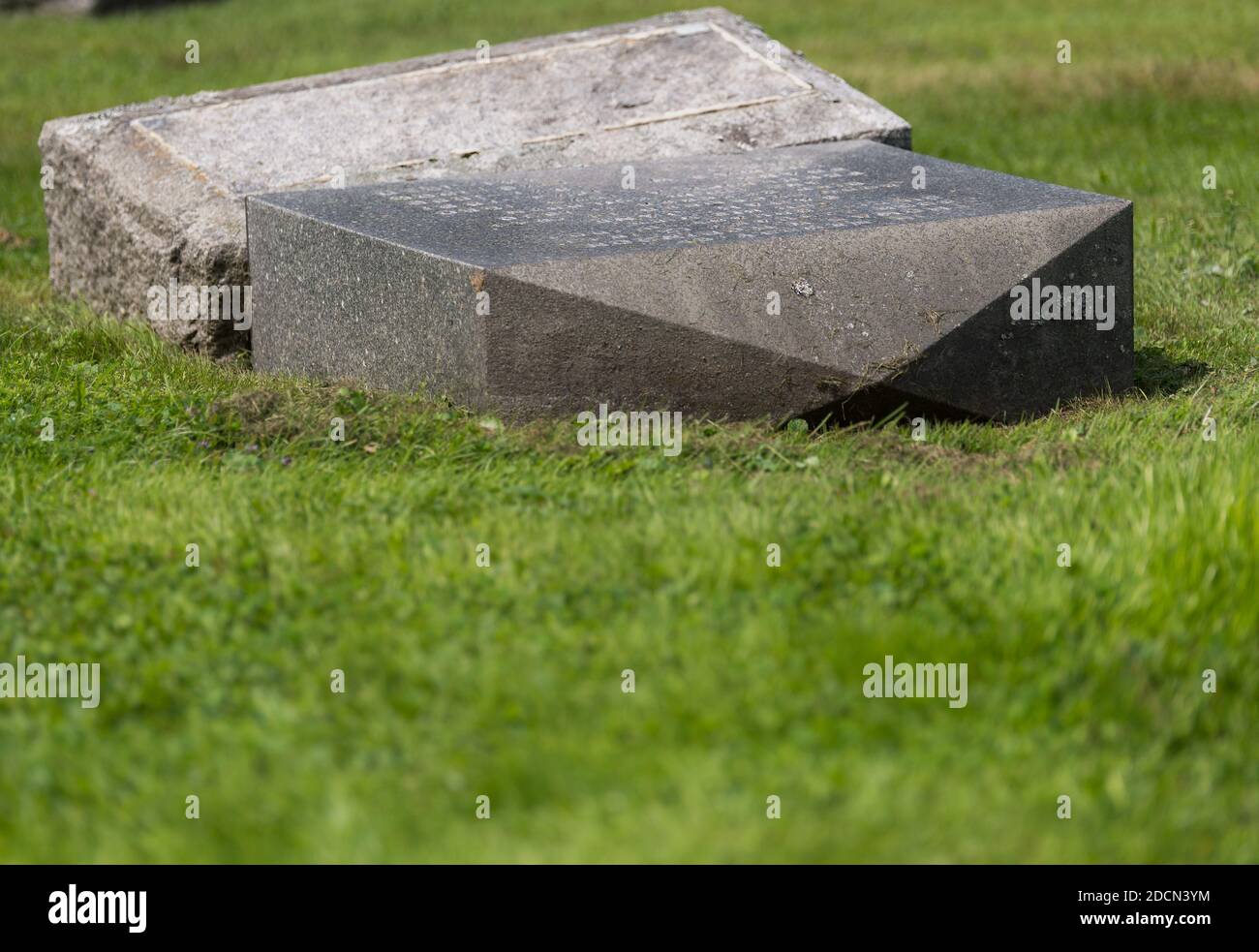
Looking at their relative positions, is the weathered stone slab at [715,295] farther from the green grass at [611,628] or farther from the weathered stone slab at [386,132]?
the weathered stone slab at [386,132]

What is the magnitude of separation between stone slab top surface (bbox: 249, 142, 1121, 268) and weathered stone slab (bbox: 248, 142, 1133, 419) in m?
0.02

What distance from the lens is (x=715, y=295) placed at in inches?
184

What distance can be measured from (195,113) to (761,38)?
2753mm

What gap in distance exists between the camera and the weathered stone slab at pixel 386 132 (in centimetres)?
616

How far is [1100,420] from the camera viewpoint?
4.89 meters

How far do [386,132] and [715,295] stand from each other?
2588 millimetres

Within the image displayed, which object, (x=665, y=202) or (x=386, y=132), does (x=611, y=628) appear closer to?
(x=665, y=202)

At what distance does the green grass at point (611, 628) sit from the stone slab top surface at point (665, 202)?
60 cm

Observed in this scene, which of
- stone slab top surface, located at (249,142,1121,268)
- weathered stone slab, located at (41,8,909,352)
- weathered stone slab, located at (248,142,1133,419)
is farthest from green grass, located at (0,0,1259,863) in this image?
weathered stone slab, located at (41,8,909,352)

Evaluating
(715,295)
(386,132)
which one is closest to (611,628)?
(715,295)

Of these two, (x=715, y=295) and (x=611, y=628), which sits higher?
(x=715, y=295)

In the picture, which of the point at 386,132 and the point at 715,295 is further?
the point at 386,132

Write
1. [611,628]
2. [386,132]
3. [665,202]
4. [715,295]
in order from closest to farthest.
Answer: [611,628] → [715,295] → [665,202] → [386,132]
